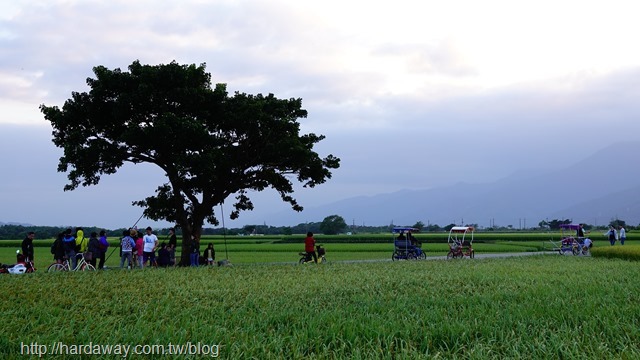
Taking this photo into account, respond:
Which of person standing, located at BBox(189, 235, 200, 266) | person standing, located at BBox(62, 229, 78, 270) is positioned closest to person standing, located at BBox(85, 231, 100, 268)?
person standing, located at BBox(62, 229, 78, 270)

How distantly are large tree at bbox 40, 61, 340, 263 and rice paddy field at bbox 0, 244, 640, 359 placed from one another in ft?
39.9

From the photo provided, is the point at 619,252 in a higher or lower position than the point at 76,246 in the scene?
lower

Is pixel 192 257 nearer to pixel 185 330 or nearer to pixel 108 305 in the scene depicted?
pixel 108 305

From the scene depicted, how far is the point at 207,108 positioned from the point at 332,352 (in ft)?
74.6

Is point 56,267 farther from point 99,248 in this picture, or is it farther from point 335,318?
point 335,318

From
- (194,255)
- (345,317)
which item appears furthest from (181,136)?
(345,317)

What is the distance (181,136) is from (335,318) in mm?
18358

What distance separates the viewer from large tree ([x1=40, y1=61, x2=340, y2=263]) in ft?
87.1

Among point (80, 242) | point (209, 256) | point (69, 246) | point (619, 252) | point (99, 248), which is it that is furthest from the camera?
point (619, 252)

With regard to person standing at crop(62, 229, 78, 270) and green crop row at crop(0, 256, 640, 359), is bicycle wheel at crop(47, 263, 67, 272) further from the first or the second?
green crop row at crop(0, 256, 640, 359)

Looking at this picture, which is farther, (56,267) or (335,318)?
(56,267)

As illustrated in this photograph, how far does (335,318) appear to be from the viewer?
936 cm

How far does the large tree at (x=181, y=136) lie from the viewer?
1046 inches

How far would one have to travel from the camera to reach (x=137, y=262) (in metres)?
24.6
